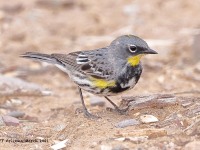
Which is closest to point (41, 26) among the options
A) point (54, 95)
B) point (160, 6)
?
point (160, 6)

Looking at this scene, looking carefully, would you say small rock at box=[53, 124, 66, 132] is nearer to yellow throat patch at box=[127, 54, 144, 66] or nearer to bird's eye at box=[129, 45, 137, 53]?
yellow throat patch at box=[127, 54, 144, 66]

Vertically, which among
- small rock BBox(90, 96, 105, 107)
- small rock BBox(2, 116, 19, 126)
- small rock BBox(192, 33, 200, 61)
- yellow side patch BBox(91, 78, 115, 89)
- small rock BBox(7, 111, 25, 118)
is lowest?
small rock BBox(90, 96, 105, 107)

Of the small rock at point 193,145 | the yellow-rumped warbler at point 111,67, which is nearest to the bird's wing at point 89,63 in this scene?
the yellow-rumped warbler at point 111,67

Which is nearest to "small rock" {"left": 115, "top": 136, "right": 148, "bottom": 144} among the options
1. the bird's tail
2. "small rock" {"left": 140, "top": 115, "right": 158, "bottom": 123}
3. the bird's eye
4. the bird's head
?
"small rock" {"left": 140, "top": 115, "right": 158, "bottom": 123}

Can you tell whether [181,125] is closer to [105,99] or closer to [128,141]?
[128,141]

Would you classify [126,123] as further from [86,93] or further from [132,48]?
[86,93]

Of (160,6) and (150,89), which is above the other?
(160,6)

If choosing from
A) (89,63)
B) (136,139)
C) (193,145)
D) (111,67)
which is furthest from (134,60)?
(193,145)
